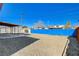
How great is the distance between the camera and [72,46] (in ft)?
15.6

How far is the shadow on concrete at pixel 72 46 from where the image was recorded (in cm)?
473

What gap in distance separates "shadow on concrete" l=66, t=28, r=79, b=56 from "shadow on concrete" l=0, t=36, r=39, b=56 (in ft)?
1.45

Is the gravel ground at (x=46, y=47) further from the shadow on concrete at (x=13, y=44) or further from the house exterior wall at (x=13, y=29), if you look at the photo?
the house exterior wall at (x=13, y=29)

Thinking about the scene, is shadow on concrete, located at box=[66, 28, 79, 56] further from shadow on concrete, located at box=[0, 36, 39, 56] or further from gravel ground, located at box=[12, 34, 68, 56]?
shadow on concrete, located at box=[0, 36, 39, 56]

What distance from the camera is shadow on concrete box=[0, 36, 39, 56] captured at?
15.6 feet

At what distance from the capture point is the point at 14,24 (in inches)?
189

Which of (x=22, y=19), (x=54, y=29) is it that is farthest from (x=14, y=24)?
(x=54, y=29)

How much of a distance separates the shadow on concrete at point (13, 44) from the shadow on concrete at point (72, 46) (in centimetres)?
44

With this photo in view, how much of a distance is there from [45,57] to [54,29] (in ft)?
1.24

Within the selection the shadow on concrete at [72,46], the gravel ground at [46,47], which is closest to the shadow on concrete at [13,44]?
the gravel ground at [46,47]

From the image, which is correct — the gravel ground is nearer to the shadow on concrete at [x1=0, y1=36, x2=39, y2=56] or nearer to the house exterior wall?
the shadow on concrete at [x1=0, y1=36, x2=39, y2=56]

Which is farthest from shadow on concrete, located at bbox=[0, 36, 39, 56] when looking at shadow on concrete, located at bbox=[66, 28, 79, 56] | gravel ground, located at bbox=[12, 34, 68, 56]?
shadow on concrete, located at bbox=[66, 28, 79, 56]

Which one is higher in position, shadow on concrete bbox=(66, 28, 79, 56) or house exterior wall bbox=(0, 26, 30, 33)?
house exterior wall bbox=(0, 26, 30, 33)

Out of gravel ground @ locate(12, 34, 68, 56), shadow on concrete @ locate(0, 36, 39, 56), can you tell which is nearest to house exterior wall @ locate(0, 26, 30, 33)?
shadow on concrete @ locate(0, 36, 39, 56)
